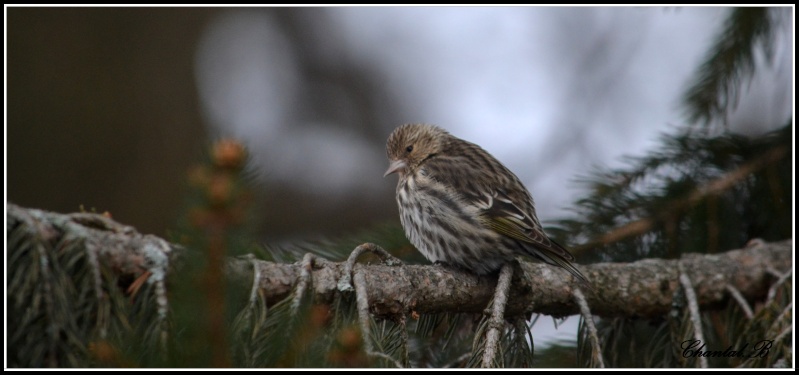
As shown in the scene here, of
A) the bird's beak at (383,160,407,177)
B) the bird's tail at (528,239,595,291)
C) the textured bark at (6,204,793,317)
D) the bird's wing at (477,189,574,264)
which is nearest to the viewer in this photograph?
the textured bark at (6,204,793,317)

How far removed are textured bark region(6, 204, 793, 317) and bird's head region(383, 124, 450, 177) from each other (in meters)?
1.09

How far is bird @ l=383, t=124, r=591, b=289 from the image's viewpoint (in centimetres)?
316

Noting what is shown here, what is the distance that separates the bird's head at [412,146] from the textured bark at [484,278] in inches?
43.0

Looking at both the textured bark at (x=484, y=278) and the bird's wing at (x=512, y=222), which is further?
the bird's wing at (x=512, y=222)

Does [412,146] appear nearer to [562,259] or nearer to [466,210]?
[466,210]

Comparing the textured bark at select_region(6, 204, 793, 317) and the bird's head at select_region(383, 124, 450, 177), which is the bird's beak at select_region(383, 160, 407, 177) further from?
the textured bark at select_region(6, 204, 793, 317)

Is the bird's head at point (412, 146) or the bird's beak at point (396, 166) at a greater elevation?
the bird's head at point (412, 146)

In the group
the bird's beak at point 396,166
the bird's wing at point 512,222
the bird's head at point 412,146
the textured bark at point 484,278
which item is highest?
the bird's head at point 412,146

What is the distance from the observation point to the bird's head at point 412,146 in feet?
→ 13.5

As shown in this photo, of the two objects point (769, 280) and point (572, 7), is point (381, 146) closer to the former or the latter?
point (572, 7)

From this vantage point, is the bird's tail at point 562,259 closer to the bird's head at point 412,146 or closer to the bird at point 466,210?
the bird at point 466,210

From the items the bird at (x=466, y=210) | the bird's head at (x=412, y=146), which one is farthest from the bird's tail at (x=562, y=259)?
the bird's head at (x=412, y=146)

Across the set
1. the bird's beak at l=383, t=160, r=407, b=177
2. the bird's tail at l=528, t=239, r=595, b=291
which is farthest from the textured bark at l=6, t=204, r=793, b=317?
the bird's beak at l=383, t=160, r=407, b=177

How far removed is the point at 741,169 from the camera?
3.77 metres
